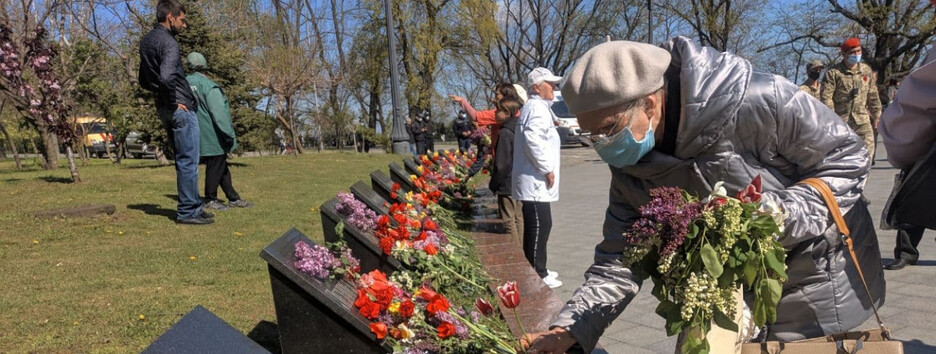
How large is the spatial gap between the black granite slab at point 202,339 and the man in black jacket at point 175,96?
451cm

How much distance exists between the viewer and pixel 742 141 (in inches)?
72.4

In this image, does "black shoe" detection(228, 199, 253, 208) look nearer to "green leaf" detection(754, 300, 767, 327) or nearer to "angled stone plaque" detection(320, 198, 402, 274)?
"angled stone plaque" detection(320, 198, 402, 274)

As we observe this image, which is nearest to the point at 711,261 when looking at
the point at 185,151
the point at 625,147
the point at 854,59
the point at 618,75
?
the point at 625,147

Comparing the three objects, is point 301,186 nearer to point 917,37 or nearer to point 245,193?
point 245,193

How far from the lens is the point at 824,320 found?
1891 mm

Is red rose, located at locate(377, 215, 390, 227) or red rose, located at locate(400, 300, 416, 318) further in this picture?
red rose, located at locate(377, 215, 390, 227)

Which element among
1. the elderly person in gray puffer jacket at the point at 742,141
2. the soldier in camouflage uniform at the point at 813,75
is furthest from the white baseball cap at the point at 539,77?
the soldier in camouflage uniform at the point at 813,75

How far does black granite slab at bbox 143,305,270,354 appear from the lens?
1.78 meters

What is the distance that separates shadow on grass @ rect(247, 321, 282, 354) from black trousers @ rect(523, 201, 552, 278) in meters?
2.38

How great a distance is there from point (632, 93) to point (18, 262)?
4808 millimetres

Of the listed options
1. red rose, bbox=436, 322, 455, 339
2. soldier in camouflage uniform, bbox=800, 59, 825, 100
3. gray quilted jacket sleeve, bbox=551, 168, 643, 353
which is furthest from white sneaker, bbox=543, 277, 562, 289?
soldier in camouflage uniform, bbox=800, 59, 825, 100

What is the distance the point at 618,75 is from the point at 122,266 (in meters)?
4.16

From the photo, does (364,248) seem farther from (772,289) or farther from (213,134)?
(213,134)

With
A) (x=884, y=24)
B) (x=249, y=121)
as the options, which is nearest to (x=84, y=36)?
(x=249, y=121)
